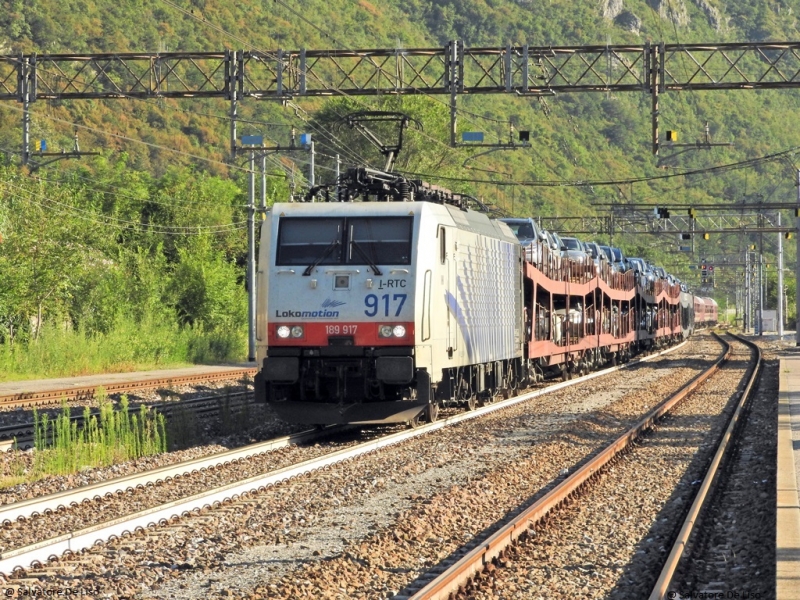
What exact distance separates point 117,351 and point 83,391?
10.8m

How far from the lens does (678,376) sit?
33000 millimetres

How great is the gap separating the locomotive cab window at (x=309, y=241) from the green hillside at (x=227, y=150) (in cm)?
940

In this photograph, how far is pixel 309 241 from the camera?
1614 cm

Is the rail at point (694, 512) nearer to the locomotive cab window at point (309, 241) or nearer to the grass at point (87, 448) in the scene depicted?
the locomotive cab window at point (309, 241)

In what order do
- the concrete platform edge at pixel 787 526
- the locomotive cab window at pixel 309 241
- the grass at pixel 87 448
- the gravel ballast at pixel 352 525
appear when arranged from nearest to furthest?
the concrete platform edge at pixel 787 526
the gravel ballast at pixel 352 525
the grass at pixel 87 448
the locomotive cab window at pixel 309 241

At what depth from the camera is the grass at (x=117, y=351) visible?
3094cm

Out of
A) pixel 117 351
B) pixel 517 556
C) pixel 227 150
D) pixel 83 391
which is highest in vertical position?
pixel 227 150

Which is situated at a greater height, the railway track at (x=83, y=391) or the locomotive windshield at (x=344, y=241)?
the locomotive windshield at (x=344, y=241)

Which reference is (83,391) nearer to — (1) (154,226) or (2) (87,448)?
(2) (87,448)

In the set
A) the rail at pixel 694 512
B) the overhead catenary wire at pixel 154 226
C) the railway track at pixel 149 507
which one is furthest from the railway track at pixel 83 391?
the overhead catenary wire at pixel 154 226

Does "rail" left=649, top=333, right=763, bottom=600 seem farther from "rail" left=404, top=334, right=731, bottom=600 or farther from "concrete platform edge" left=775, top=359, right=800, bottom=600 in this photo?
"rail" left=404, top=334, right=731, bottom=600

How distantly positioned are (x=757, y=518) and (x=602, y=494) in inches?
70.9

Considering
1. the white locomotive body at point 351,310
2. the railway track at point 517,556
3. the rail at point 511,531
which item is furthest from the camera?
the white locomotive body at point 351,310

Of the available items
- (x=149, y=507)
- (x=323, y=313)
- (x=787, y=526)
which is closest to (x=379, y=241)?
(x=323, y=313)
